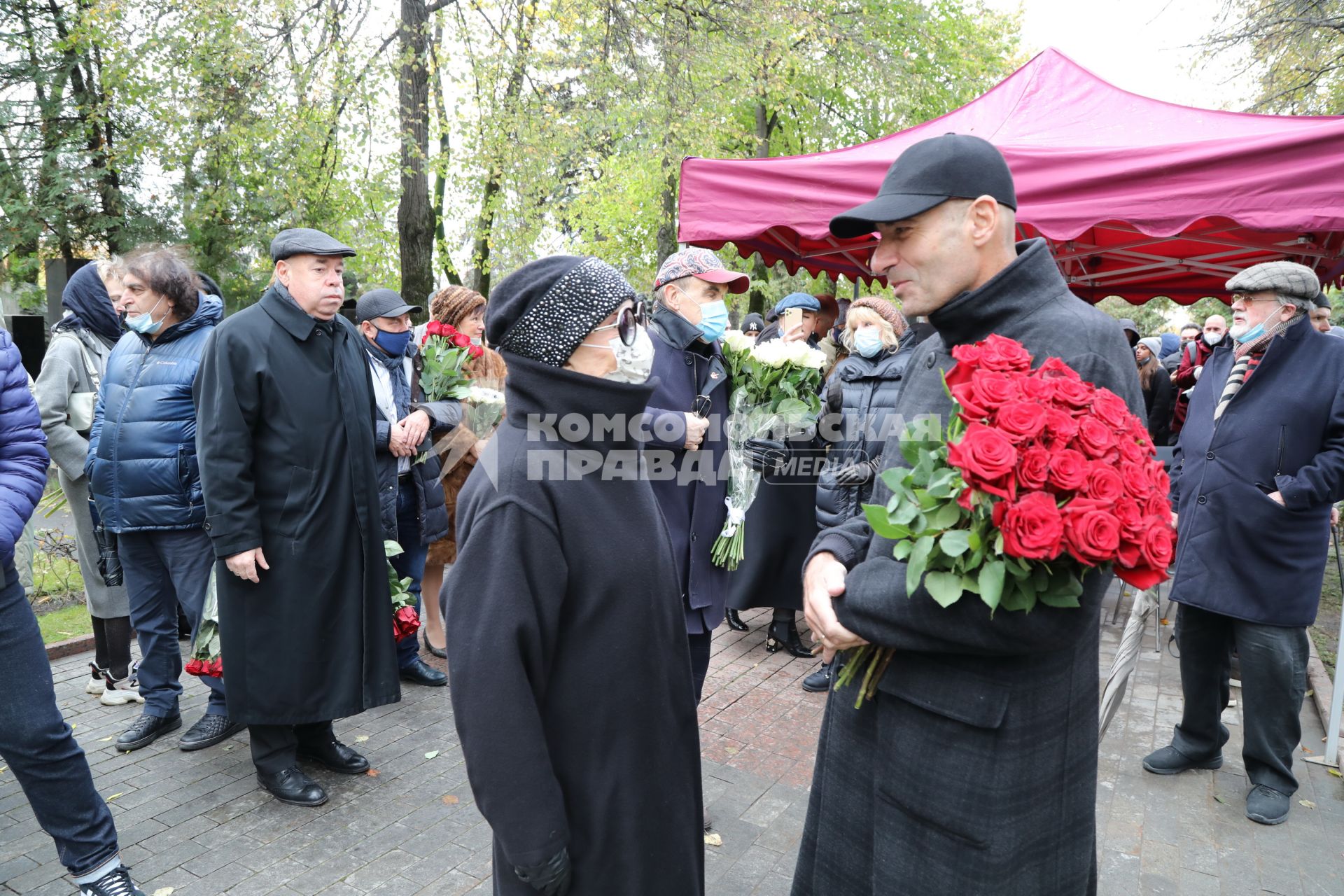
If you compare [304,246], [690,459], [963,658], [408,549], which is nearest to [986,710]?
[963,658]

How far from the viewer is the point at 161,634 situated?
432 cm

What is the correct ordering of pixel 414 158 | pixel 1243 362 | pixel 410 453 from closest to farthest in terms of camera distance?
pixel 1243 362 < pixel 410 453 < pixel 414 158

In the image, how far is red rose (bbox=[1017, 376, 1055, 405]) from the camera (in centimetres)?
162

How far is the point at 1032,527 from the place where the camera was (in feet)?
4.97

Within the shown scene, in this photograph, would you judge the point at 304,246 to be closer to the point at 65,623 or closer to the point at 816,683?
the point at 816,683

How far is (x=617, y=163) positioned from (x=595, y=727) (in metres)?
18.0

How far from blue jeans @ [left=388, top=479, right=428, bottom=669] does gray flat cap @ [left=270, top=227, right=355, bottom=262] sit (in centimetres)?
171

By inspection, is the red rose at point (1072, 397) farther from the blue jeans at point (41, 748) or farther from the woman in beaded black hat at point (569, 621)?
the blue jeans at point (41, 748)

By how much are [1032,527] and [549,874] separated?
3.92ft

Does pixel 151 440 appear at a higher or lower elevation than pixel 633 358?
lower

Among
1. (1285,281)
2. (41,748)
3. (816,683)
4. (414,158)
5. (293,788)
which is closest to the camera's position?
(41,748)

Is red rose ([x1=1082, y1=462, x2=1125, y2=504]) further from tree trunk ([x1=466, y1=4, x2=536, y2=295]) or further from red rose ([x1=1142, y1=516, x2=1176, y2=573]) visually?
tree trunk ([x1=466, y1=4, x2=536, y2=295])

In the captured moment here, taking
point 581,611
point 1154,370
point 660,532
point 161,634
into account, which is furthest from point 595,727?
point 1154,370

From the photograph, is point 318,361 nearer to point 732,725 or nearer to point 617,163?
point 732,725
